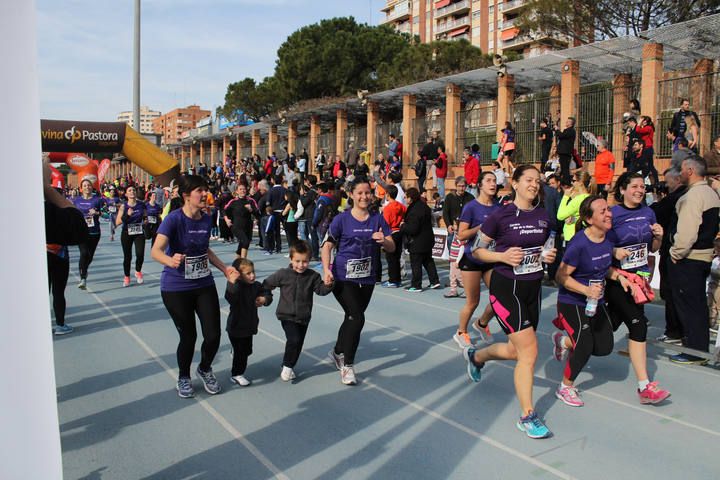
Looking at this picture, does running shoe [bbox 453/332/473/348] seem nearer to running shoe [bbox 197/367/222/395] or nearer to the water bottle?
the water bottle

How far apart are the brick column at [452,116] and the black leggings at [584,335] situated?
20.5m

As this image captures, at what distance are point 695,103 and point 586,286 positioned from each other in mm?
15358

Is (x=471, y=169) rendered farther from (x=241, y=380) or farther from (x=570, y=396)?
(x=241, y=380)

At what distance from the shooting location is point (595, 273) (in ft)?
18.5

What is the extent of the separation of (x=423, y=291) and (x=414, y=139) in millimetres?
17018

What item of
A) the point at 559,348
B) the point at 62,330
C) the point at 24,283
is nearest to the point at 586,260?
the point at 559,348

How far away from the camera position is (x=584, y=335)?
5.61 meters

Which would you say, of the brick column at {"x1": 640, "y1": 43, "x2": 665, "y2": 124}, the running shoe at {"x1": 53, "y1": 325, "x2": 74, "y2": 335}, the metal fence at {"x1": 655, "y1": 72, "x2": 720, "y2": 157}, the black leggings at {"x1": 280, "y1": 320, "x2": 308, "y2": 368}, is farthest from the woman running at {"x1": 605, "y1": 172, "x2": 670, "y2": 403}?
the brick column at {"x1": 640, "y1": 43, "x2": 665, "y2": 124}

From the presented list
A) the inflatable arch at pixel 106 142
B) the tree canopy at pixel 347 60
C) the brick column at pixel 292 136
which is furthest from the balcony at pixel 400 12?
the inflatable arch at pixel 106 142

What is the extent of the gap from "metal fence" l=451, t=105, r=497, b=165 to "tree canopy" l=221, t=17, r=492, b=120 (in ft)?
62.7

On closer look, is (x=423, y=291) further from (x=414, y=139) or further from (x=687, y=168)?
(x=414, y=139)

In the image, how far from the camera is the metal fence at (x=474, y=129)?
84.3 feet

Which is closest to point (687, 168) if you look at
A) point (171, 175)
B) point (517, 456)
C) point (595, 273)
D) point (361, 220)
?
point (595, 273)

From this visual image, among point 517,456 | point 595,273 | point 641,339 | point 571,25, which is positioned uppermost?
point 571,25
